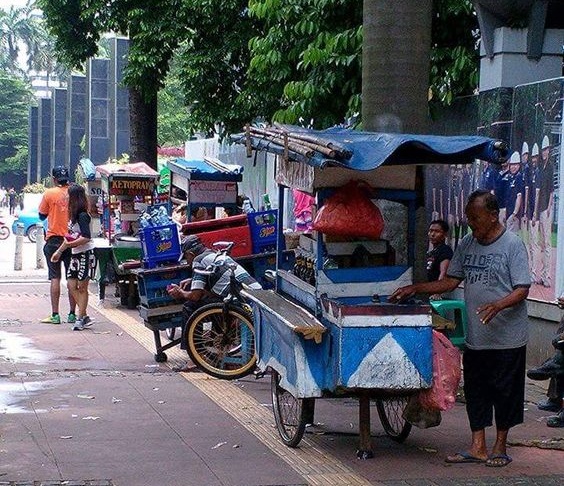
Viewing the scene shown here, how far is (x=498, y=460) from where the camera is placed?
7531 millimetres

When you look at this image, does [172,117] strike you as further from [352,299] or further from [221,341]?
[352,299]

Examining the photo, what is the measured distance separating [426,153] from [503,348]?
1.37m

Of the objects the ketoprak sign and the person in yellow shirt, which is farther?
the ketoprak sign

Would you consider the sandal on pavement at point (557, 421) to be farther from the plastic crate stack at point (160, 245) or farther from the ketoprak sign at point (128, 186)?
the ketoprak sign at point (128, 186)

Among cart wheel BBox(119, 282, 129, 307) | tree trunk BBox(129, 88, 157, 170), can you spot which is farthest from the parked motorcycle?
cart wheel BBox(119, 282, 129, 307)

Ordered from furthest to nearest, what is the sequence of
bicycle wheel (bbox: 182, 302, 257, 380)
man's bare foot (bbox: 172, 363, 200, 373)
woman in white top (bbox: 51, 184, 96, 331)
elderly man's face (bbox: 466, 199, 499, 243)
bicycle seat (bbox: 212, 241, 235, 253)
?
woman in white top (bbox: 51, 184, 96, 331) < man's bare foot (bbox: 172, 363, 200, 373) < bicycle seat (bbox: 212, 241, 235, 253) < bicycle wheel (bbox: 182, 302, 257, 380) < elderly man's face (bbox: 466, 199, 499, 243)

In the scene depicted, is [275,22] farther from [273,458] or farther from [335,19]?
[273,458]

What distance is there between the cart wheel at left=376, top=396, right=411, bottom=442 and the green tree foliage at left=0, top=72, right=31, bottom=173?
280 feet

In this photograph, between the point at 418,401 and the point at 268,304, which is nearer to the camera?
the point at 418,401

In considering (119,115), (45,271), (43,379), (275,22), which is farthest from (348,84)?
(119,115)

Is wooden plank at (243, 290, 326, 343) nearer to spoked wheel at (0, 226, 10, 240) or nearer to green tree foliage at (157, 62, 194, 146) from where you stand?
spoked wheel at (0, 226, 10, 240)

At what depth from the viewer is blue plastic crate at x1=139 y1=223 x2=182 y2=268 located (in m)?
12.1

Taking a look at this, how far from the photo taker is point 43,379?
36.0 ft

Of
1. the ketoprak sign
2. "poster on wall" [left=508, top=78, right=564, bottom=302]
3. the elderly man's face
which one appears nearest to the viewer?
the elderly man's face
